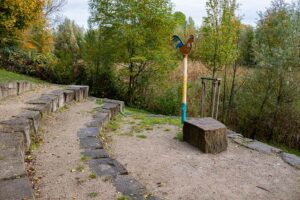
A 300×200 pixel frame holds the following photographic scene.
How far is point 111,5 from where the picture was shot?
713 cm

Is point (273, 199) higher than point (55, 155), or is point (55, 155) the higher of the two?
point (55, 155)

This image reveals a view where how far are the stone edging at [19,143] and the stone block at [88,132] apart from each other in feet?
1.87

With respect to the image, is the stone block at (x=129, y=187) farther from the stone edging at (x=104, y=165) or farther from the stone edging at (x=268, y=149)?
the stone edging at (x=268, y=149)

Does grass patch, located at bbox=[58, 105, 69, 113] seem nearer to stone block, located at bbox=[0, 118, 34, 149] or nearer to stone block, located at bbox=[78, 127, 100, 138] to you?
stone block, located at bbox=[78, 127, 100, 138]

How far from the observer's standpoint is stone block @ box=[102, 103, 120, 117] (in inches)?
209

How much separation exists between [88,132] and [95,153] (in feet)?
2.63

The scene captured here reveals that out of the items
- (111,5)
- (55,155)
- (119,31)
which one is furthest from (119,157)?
(111,5)

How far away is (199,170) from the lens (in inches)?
117

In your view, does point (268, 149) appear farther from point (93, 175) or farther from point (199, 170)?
point (93, 175)

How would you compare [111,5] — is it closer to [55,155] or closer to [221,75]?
[221,75]

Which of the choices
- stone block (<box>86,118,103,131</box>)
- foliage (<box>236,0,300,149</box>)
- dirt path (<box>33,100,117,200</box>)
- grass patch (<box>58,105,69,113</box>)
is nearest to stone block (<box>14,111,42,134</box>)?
dirt path (<box>33,100,117,200</box>)

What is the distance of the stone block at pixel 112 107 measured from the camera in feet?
17.4

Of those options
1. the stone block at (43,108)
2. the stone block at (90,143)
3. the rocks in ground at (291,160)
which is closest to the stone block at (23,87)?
the stone block at (43,108)

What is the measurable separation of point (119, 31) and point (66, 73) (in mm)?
2498
